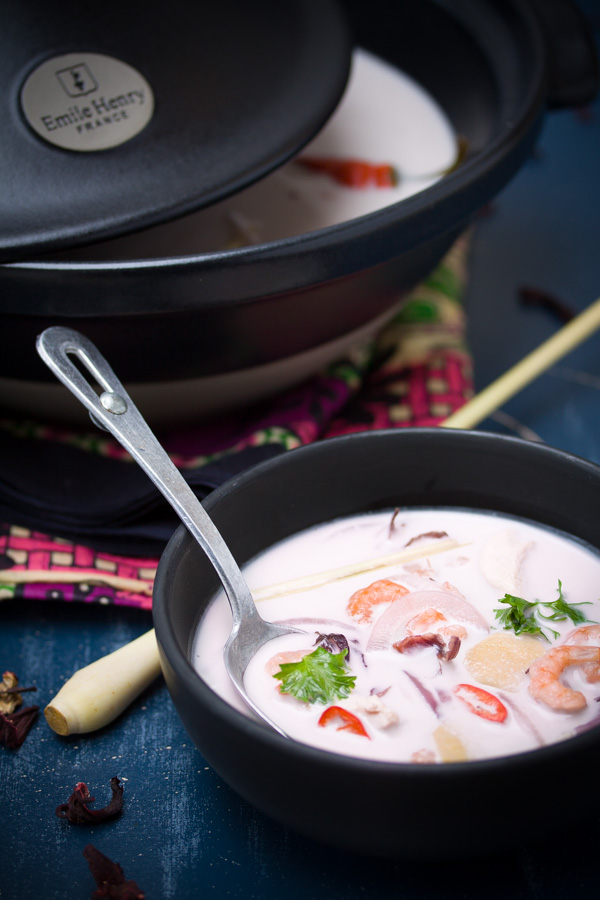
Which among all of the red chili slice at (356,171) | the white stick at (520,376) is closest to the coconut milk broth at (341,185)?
the red chili slice at (356,171)

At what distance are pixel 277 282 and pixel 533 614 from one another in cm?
52

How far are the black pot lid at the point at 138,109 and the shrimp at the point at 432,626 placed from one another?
1.93 ft

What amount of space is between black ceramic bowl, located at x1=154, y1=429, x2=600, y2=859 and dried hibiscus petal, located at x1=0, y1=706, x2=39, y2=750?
0.27m

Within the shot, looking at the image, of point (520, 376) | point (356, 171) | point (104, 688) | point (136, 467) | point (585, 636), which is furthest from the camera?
point (356, 171)

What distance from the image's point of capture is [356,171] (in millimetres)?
1637

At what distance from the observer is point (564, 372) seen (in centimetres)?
175

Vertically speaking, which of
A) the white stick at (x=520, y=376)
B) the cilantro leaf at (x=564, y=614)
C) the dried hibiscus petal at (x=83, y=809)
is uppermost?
the cilantro leaf at (x=564, y=614)

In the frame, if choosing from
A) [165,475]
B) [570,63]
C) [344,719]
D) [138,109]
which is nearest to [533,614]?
[344,719]

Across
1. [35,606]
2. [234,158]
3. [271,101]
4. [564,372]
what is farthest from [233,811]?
[564,372]

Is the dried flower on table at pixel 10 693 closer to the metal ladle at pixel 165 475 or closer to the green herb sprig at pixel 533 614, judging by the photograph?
the metal ladle at pixel 165 475

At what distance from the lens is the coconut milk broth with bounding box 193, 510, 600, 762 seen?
887 millimetres

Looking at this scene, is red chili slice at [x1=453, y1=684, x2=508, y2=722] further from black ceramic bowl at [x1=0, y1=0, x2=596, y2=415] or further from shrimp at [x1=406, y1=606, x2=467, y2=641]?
black ceramic bowl at [x1=0, y1=0, x2=596, y2=415]

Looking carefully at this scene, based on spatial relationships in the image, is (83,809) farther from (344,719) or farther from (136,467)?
(136,467)

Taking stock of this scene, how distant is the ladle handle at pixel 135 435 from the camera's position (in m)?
1.01
